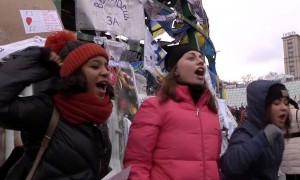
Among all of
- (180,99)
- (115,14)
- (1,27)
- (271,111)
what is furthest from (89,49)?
(115,14)

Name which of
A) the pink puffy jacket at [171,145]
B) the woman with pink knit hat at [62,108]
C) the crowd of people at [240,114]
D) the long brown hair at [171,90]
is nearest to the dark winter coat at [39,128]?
the woman with pink knit hat at [62,108]

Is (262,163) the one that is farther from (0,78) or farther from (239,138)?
(0,78)

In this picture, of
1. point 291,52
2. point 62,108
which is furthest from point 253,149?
point 291,52

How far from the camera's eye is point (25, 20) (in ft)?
11.7

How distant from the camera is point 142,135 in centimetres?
238

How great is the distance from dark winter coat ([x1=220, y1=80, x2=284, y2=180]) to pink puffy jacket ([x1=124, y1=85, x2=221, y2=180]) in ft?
0.42

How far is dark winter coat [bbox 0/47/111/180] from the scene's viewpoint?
1834 mm

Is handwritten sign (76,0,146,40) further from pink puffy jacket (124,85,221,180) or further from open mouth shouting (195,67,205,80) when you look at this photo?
pink puffy jacket (124,85,221,180)

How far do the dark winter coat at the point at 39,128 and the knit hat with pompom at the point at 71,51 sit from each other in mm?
98

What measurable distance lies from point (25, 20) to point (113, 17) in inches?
62.9

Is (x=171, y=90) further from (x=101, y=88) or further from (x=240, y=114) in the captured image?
(x=240, y=114)

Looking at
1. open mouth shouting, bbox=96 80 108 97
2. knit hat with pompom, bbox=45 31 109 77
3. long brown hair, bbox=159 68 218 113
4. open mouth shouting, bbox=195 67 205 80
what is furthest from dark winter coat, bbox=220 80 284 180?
knit hat with pompom, bbox=45 31 109 77

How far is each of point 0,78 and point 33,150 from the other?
1.31 ft

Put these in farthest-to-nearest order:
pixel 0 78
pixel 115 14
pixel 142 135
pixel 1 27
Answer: pixel 115 14, pixel 1 27, pixel 142 135, pixel 0 78
